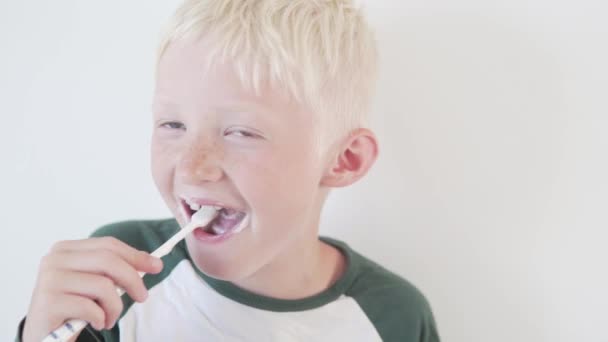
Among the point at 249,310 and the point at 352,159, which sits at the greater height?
the point at 352,159

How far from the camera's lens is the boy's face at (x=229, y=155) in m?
0.67

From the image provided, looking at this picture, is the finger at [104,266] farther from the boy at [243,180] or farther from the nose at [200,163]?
the nose at [200,163]

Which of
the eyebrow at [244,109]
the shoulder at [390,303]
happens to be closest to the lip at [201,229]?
the eyebrow at [244,109]

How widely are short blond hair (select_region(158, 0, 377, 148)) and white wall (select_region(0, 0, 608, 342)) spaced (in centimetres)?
17

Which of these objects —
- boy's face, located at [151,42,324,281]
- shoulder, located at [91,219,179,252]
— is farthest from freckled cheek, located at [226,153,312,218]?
shoulder, located at [91,219,179,252]

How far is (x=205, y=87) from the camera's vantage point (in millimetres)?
668

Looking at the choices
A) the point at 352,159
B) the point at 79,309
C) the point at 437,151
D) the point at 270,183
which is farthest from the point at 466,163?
the point at 79,309

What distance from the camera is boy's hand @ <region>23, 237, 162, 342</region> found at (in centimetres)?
58

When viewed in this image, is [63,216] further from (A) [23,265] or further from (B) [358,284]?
(B) [358,284]

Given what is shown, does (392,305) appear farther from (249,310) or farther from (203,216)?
(203,216)

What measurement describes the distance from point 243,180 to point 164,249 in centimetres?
11

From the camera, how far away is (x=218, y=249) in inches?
27.9

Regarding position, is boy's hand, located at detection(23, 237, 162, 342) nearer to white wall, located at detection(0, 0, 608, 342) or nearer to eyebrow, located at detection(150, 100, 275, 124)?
eyebrow, located at detection(150, 100, 275, 124)

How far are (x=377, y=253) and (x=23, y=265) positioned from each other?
0.59 metres
